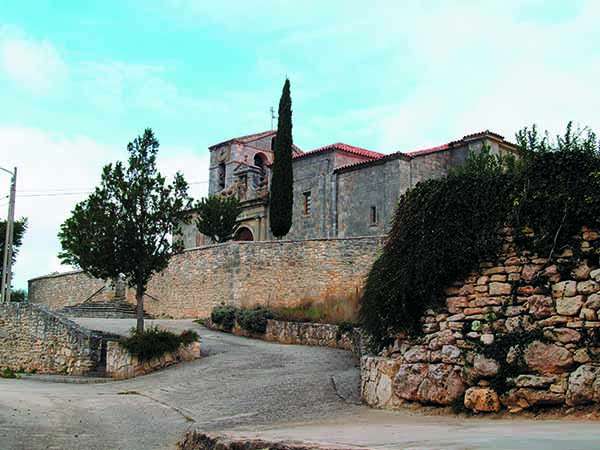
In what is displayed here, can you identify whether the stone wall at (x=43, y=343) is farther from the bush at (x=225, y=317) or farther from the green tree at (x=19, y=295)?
the green tree at (x=19, y=295)

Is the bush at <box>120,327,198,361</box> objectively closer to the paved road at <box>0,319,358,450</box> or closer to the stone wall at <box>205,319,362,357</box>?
the paved road at <box>0,319,358,450</box>

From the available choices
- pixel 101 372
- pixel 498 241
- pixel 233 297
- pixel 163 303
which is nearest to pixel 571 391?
pixel 498 241

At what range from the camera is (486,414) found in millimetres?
9078

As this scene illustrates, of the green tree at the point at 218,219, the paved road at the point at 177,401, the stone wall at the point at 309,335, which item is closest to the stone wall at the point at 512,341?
the paved road at the point at 177,401

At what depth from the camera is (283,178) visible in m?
35.0

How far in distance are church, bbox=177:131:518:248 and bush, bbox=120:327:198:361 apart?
1455cm

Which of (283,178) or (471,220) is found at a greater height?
(283,178)

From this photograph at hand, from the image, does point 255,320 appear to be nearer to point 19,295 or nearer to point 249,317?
point 249,317

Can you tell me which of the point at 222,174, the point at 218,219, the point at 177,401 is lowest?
the point at 177,401

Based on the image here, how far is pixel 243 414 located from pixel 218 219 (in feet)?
89.3

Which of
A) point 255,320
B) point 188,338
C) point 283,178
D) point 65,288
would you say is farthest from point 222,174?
point 188,338

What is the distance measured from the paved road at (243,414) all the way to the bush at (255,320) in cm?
388

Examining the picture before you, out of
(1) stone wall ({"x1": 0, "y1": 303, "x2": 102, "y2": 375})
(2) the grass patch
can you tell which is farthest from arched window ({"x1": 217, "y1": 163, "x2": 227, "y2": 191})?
(1) stone wall ({"x1": 0, "y1": 303, "x2": 102, "y2": 375})

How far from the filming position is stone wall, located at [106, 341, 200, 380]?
1792cm
